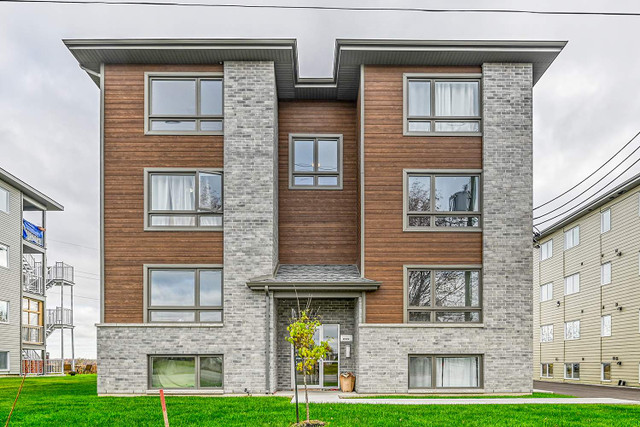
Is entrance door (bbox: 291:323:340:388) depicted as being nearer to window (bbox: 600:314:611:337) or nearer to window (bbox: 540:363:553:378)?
window (bbox: 600:314:611:337)

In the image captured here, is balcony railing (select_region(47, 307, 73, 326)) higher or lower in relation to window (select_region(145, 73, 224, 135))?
Result: lower

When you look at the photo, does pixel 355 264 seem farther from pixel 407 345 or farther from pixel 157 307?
pixel 157 307

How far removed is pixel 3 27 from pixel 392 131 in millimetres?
10654

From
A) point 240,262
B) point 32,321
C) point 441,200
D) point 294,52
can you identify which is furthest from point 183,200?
point 32,321

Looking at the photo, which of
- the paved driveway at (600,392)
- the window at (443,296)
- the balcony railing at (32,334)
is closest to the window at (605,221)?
the paved driveway at (600,392)

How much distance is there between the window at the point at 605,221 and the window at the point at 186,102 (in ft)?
61.2

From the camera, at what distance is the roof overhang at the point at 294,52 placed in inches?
704

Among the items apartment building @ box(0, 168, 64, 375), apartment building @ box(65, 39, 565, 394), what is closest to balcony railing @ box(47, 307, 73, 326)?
apartment building @ box(0, 168, 64, 375)

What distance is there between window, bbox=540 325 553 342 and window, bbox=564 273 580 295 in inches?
123

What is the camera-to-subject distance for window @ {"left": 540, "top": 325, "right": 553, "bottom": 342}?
3666cm

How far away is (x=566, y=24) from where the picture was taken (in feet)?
59.6

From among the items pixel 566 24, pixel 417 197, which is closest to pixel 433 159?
pixel 417 197

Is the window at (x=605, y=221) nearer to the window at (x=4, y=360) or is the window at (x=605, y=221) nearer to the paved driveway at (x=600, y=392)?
the paved driveway at (x=600, y=392)

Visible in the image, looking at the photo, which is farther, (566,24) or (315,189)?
(315,189)
